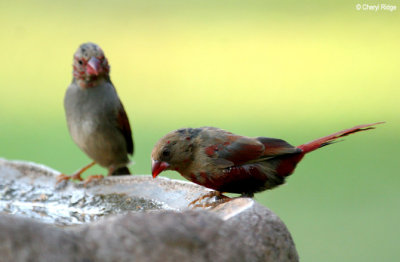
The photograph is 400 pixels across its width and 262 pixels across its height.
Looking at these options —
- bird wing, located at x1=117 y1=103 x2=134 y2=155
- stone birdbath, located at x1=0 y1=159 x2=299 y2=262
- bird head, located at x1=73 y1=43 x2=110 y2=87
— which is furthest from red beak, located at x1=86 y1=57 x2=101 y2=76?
stone birdbath, located at x1=0 y1=159 x2=299 y2=262

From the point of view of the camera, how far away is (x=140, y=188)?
10.6 ft

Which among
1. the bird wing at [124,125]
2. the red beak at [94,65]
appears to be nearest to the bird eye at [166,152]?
the red beak at [94,65]

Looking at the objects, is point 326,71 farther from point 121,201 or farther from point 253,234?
point 253,234

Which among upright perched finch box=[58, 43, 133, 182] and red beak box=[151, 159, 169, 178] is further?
upright perched finch box=[58, 43, 133, 182]

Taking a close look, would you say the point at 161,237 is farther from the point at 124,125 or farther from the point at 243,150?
the point at 124,125

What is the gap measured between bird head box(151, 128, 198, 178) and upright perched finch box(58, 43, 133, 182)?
131 cm

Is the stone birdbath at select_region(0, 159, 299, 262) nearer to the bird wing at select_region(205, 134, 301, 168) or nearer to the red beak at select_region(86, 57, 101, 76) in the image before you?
the bird wing at select_region(205, 134, 301, 168)

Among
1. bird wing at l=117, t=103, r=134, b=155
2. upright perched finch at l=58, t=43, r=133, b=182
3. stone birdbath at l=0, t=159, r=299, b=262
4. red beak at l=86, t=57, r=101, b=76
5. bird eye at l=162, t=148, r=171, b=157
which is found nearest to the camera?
stone birdbath at l=0, t=159, r=299, b=262

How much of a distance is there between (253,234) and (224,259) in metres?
0.19

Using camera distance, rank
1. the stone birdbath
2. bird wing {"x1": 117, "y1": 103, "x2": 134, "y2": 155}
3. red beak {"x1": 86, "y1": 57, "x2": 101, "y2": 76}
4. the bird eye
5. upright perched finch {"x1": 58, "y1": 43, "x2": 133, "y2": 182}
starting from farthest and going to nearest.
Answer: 1. bird wing {"x1": 117, "y1": 103, "x2": 134, "y2": 155}
2. upright perched finch {"x1": 58, "y1": 43, "x2": 133, "y2": 182}
3. red beak {"x1": 86, "y1": 57, "x2": 101, "y2": 76}
4. the bird eye
5. the stone birdbath

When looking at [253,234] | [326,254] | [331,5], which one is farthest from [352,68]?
[253,234]

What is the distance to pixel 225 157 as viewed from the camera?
9.55ft

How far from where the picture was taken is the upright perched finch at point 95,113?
165 inches

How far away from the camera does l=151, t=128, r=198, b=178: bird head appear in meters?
2.90
